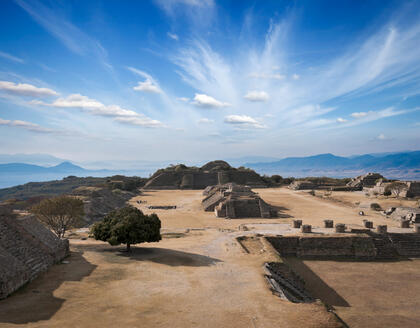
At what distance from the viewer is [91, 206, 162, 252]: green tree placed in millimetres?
19547

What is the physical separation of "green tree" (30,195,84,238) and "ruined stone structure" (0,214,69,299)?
5869mm

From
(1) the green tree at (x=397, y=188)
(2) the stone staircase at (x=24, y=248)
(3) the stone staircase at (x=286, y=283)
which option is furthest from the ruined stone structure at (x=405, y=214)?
(2) the stone staircase at (x=24, y=248)

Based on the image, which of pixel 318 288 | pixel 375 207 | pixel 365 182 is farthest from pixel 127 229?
pixel 365 182

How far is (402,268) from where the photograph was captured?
23.4 metres

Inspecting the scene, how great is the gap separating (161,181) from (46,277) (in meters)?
71.0

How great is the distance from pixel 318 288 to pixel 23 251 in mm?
17163

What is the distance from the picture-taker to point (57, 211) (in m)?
24.1

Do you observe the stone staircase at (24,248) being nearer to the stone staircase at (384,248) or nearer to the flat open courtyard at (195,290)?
the flat open courtyard at (195,290)

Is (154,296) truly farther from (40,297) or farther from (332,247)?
(332,247)

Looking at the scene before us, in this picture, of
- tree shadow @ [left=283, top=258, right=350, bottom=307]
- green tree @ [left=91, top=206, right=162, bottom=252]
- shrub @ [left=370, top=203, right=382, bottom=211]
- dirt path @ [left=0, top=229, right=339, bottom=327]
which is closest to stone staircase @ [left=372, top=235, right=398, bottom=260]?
tree shadow @ [left=283, top=258, right=350, bottom=307]

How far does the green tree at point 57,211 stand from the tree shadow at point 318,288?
56.2ft

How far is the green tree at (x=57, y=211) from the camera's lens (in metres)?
23.8

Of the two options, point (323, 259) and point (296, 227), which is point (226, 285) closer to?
point (323, 259)

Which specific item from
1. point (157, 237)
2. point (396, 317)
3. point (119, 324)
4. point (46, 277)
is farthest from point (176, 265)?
point (396, 317)
